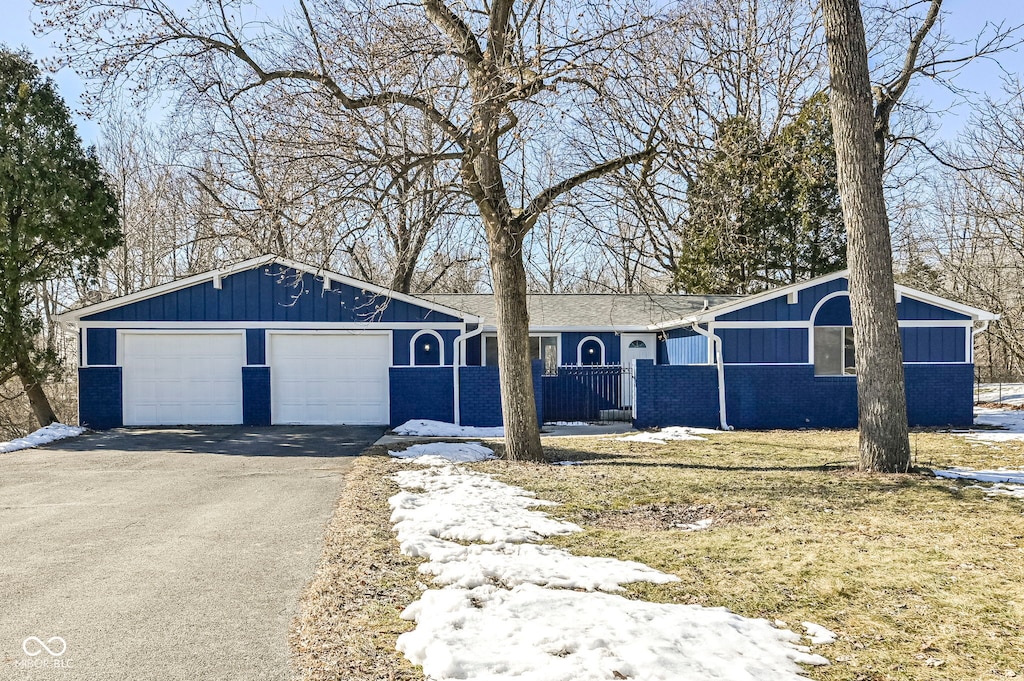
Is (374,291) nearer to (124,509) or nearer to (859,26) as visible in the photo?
(124,509)

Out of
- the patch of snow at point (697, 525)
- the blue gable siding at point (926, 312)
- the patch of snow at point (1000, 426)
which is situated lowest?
the patch of snow at point (1000, 426)

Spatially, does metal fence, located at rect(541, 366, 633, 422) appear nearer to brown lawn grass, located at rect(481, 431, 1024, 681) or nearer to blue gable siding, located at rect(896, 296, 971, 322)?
blue gable siding, located at rect(896, 296, 971, 322)

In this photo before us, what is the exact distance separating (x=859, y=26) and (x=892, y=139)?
4.75m

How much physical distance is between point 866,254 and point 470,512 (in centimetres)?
578

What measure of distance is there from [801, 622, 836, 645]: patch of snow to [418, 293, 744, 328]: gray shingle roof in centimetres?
1481

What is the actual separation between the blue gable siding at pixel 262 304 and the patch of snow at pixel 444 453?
507 centimetres

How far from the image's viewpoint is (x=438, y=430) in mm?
15773

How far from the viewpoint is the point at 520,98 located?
8492 mm

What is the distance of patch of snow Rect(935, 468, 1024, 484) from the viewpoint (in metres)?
8.95

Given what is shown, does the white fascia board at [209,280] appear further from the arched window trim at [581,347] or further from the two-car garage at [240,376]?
the arched window trim at [581,347]

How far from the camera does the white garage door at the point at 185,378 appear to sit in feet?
54.5

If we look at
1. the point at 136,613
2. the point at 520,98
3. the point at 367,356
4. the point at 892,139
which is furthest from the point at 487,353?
the point at 136,613

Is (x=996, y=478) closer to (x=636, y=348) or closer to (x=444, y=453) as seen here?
(x=444, y=453)

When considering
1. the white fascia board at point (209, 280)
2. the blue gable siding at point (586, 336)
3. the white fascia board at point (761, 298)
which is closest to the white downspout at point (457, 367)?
the white fascia board at point (209, 280)
